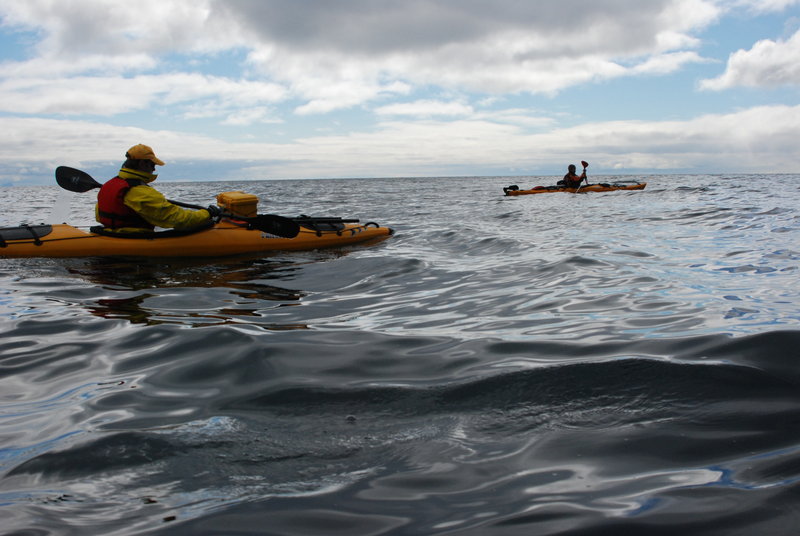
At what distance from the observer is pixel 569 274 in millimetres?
6480

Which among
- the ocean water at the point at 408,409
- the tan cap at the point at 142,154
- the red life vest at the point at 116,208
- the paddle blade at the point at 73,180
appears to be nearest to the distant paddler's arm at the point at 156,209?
the red life vest at the point at 116,208

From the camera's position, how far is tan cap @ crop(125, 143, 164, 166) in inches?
304

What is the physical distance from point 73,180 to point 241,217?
9.05 ft

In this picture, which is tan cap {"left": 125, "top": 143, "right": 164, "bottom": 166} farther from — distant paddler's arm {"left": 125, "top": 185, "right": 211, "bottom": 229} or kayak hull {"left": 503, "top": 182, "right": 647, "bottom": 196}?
kayak hull {"left": 503, "top": 182, "right": 647, "bottom": 196}

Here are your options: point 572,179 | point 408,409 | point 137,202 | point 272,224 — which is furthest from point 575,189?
point 408,409

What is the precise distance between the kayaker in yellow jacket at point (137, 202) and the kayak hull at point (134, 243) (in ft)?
0.80

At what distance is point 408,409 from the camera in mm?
2762

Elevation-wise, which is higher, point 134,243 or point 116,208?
point 116,208

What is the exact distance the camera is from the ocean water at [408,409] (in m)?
1.86

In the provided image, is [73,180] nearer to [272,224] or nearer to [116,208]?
[116,208]

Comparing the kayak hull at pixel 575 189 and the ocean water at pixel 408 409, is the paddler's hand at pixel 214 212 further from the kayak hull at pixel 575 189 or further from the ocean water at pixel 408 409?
the kayak hull at pixel 575 189

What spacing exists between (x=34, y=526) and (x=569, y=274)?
18.5ft

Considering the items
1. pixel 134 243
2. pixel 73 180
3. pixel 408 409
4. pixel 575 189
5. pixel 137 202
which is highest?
pixel 575 189

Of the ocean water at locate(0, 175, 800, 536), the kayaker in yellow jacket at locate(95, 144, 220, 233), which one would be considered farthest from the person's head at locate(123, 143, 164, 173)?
the ocean water at locate(0, 175, 800, 536)
